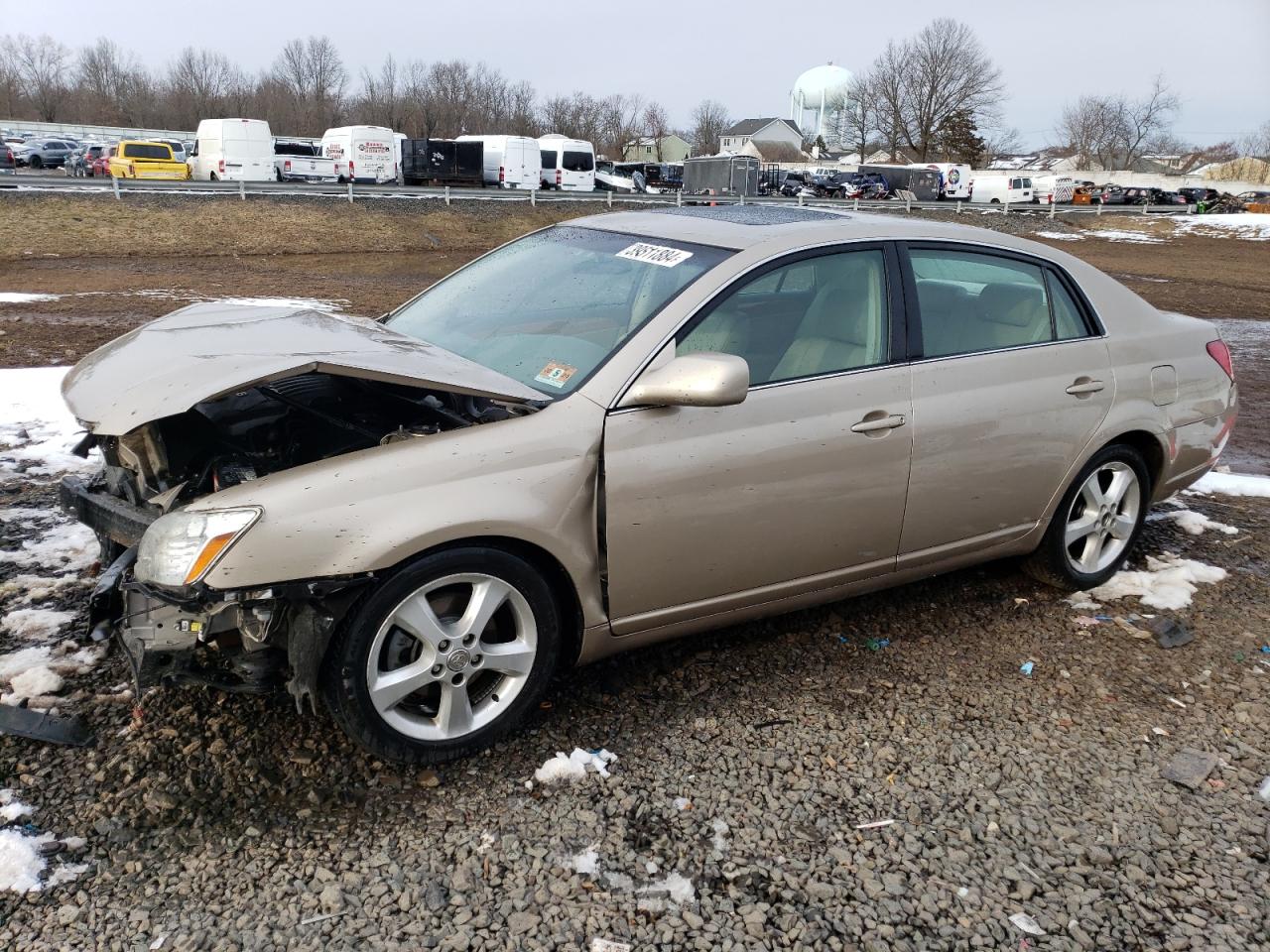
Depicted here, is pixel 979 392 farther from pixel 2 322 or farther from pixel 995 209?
pixel 995 209

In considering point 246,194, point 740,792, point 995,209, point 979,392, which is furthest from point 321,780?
point 995,209

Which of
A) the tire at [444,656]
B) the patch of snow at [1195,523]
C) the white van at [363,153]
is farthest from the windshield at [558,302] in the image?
the white van at [363,153]

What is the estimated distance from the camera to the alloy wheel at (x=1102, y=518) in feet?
14.5

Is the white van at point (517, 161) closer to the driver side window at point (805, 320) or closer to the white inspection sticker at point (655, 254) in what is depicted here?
the white inspection sticker at point (655, 254)

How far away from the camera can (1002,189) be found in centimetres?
5675

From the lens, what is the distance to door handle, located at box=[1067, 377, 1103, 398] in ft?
13.5

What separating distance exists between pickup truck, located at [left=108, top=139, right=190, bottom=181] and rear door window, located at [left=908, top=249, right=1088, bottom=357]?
118 feet

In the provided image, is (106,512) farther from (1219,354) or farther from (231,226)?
(231,226)

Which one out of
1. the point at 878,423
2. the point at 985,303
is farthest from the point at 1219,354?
the point at 878,423

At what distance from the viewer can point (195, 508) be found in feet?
8.98

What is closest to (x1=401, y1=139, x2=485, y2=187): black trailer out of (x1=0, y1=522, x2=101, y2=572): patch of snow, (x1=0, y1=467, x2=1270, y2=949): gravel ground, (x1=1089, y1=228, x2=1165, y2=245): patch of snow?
(x1=1089, y1=228, x2=1165, y2=245): patch of snow

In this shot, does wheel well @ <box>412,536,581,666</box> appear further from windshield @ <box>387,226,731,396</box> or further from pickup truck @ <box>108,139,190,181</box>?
pickup truck @ <box>108,139,190,181</box>

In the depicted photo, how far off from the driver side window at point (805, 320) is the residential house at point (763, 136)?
115368 millimetres

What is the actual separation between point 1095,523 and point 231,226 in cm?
2332
